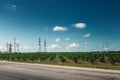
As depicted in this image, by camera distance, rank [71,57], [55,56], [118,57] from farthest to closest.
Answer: [55,56]
[71,57]
[118,57]

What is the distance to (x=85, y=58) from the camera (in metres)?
43.2

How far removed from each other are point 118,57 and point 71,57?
10962 mm

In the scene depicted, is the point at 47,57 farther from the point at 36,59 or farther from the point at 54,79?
the point at 54,79

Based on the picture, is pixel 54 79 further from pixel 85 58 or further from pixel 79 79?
pixel 85 58

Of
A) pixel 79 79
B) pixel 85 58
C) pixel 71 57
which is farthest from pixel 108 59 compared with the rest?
pixel 79 79

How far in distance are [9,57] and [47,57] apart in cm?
2115

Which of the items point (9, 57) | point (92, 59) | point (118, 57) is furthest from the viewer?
point (9, 57)

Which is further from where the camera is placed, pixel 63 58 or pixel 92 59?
pixel 63 58


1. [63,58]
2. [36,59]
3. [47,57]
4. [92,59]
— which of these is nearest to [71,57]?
A: [63,58]

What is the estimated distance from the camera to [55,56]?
49.7m

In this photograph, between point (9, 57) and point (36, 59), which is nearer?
point (36, 59)

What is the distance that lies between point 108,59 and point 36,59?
69.1 feet

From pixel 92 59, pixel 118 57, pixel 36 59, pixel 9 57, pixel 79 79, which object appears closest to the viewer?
pixel 79 79

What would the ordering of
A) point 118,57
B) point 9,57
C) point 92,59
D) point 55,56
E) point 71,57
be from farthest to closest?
point 9,57 → point 55,56 → point 71,57 → point 92,59 → point 118,57
